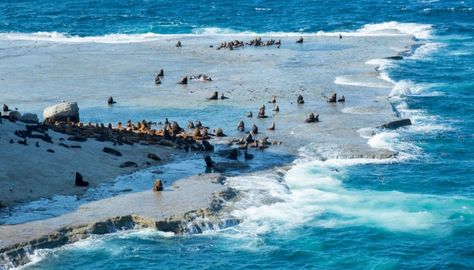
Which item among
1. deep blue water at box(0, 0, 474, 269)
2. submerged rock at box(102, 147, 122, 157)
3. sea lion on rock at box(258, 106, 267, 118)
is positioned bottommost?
deep blue water at box(0, 0, 474, 269)

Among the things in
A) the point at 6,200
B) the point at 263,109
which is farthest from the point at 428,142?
the point at 6,200

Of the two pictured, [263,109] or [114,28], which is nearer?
[263,109]

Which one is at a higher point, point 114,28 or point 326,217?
point 114,28

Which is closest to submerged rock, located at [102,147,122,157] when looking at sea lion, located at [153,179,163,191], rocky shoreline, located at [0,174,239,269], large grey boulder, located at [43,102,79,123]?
sea lion, located at [153,179,163,191]

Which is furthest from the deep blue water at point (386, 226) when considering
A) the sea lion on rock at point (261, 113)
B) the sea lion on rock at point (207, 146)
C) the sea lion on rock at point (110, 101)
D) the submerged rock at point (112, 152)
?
the sea lion on rock at point (110, 101)

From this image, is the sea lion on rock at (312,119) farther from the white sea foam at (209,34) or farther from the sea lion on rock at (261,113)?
the white sea foam at (209,34)

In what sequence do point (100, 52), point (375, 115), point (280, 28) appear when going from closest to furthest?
1. point (375, 115)
2. point (100, 52)
3. point (280, 28)

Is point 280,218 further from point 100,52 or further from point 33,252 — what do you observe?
point 100,52

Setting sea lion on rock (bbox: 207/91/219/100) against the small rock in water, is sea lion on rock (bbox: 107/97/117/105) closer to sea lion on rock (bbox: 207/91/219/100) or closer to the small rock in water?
sea lion on rock (bbox: 207/91/219/100)
